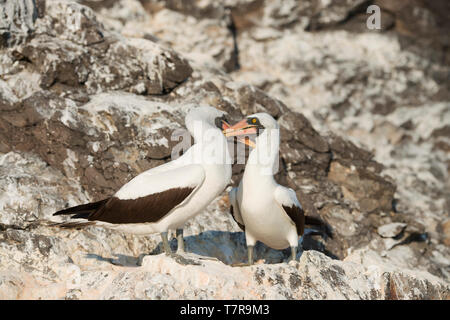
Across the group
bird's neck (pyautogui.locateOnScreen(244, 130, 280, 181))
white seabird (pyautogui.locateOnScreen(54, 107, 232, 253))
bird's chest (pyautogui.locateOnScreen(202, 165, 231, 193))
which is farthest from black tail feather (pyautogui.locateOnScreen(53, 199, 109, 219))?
bird's neck (pyautogui.locateOnScreen(244, 130, 280, 181))

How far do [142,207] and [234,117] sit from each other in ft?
11.8

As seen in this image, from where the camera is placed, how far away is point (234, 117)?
9461 mm

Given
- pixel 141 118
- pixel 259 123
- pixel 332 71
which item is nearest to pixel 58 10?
pixel 141 118

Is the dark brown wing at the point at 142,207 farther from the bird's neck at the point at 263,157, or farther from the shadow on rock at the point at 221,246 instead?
the shadow on rock at the point at 221,246

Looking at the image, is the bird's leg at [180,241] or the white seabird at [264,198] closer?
the bird's leg at [180,241]

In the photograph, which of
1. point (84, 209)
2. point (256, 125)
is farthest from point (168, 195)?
point (256, 125)

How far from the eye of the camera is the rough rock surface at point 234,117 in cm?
627

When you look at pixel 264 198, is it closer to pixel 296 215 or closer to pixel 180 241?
pixel 296 215

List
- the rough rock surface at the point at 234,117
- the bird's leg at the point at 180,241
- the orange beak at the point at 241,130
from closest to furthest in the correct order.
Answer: the rough rock surface at the point at 234,117, the bird's leg at the point at 180,241, the orange beak at the point at 241,130

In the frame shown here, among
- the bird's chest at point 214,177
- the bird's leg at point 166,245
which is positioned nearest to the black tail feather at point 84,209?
the bird's leg at point 166,245

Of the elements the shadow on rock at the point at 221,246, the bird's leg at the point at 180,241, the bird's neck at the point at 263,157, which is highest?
the bird's neck at the point at 263,157

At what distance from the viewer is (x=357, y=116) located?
1430 centimetres

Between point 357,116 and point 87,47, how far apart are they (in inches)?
284
